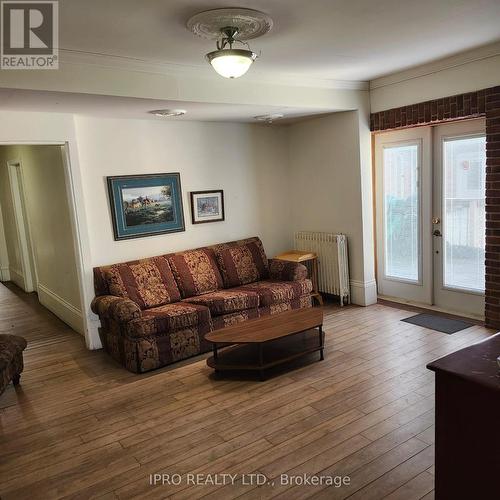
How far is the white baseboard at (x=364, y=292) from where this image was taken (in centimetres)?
543

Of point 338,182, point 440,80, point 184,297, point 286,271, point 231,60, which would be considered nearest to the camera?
point 231,60

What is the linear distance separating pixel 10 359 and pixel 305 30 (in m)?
3.29

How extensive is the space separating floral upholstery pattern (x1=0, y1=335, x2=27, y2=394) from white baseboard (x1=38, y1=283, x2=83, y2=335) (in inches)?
45.7

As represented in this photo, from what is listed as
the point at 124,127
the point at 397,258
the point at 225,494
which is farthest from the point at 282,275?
the point at 225,494

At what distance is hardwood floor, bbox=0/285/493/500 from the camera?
2.44 m

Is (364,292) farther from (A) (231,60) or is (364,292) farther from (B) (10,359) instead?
(B) (10,359)

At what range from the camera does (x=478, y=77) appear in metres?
4.13

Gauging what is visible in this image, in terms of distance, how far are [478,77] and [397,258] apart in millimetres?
2114

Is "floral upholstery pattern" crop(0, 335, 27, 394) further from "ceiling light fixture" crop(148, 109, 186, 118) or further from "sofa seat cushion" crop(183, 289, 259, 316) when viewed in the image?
"ceiling light fixture" crop(148, 109, 186, 118)

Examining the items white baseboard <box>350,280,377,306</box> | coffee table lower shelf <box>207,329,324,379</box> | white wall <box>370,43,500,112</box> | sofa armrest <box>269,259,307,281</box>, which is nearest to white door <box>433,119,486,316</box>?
white wall <box>370,43,500,112</box>

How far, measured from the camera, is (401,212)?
5.23 metres

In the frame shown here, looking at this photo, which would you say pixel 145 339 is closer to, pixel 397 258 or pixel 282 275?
pixel 282 275

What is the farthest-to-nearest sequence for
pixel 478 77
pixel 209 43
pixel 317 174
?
pixel 317 174 → pixel 478 77 → pixel 209 43

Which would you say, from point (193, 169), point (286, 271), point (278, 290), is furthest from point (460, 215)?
point (193, 169)
